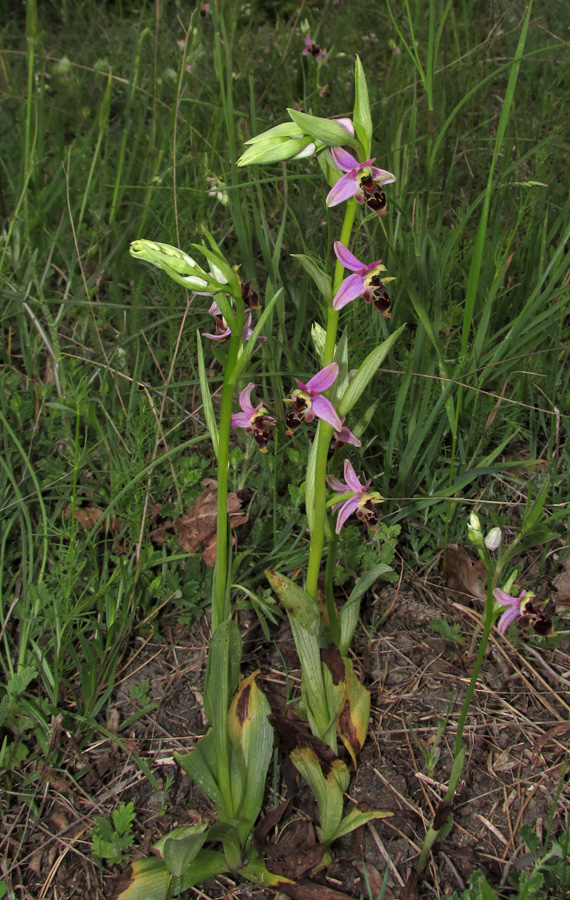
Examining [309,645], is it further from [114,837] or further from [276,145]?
[276,145]

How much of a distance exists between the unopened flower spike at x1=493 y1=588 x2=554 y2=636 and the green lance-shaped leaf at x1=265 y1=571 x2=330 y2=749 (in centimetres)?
41

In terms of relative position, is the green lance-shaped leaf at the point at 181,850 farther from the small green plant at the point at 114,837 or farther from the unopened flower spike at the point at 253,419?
the unopened flower spike at the point at 253,419

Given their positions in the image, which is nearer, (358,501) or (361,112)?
(361,112)

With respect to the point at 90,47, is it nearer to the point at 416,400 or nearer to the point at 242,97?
the point at 242,97

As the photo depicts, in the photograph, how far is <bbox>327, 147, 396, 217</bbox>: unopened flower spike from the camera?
52.9 inches

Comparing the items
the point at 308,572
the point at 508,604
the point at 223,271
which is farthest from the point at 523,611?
the point at 223,271

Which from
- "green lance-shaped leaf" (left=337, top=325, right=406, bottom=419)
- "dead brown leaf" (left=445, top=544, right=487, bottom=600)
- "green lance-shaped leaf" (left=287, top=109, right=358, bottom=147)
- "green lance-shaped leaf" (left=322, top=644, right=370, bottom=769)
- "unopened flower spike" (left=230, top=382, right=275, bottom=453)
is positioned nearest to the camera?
"green lance-shaped leaf" (left=287, top=109, right=358, bottom=147)

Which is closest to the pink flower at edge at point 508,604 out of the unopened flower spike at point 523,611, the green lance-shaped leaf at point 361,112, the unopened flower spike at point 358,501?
the unopened flower spike at point 523,611

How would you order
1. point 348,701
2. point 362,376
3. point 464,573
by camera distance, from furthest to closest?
1. point 464,573
2. point 348,701
3. point 362,376

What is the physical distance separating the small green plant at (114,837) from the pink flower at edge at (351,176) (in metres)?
1.38

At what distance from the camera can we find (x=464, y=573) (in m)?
2.04

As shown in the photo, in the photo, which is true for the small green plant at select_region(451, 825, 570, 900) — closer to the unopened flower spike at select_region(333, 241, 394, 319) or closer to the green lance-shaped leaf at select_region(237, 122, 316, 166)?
the unopened flower spike at select_region(333, 241, 394, 319)

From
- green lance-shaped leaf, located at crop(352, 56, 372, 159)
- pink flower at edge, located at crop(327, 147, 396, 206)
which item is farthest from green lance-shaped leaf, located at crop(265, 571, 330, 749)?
green lance-shaped leaf, located at crop(352, 56, 372, 159)

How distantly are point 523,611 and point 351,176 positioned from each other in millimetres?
935
